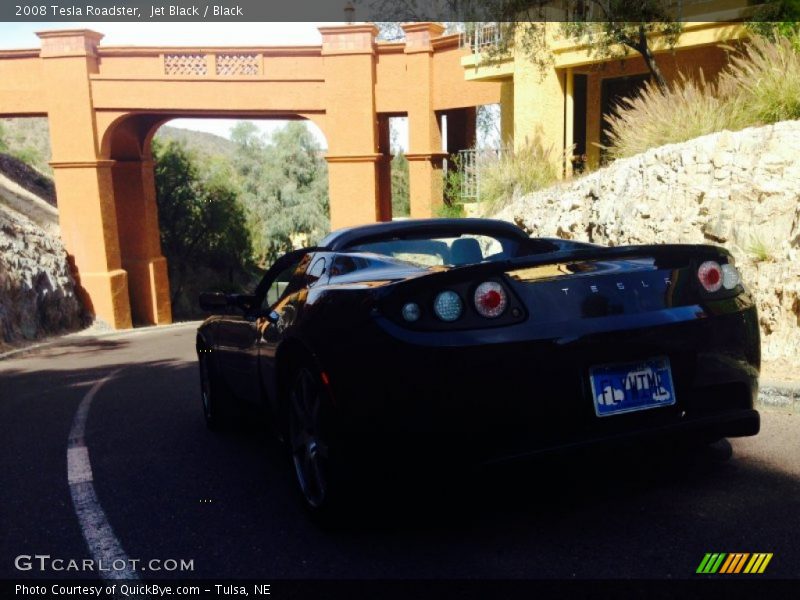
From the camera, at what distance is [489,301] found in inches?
121

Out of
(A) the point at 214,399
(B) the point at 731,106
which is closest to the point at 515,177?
(B) the point at 731,106

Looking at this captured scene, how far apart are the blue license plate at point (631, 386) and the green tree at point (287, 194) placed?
42.4 metres

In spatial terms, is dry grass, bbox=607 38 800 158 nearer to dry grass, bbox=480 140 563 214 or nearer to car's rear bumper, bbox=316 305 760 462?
dry grass, bbox=480 140 563 214

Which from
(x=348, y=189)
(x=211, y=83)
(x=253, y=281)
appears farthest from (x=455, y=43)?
(x=253, y=281)

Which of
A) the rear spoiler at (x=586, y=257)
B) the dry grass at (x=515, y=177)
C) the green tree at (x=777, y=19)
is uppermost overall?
the green tree at (x=777, y=19)

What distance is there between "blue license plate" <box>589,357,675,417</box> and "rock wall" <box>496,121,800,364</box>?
3616 mm

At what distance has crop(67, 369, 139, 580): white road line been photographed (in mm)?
3236

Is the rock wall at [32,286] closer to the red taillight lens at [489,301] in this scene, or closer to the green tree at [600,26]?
the green tree at [600,26]

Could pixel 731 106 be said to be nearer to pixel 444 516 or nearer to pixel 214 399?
pixel 214 399

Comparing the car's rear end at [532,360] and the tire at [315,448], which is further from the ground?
the car's rear end at [532,360]

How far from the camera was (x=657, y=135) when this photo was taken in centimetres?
1017

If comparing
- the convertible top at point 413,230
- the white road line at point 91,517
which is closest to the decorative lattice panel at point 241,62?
the white road line at point 91,517

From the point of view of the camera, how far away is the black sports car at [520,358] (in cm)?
299

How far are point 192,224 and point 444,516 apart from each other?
3712 cm
